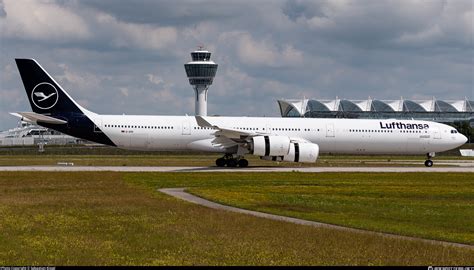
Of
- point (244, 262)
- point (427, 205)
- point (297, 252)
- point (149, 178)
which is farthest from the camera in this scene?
point (149, 178)

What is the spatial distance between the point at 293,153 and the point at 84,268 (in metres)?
32.4

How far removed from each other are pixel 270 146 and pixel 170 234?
90.5ft

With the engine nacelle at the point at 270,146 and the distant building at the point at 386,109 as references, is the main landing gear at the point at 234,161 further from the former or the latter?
the distant building at the point at 386,109

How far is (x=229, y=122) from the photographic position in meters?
46.4

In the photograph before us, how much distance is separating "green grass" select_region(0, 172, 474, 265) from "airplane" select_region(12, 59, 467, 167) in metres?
15.5

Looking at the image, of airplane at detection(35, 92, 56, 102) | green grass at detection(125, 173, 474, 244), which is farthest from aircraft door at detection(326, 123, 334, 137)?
airplane at detection(35, 92, 56, 102)

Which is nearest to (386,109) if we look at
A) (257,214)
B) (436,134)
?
(436,134)

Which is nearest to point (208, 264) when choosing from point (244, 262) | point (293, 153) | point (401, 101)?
point (244, 262)

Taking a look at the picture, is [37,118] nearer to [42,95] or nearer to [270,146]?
[42,95]

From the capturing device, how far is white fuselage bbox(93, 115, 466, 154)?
44844mm

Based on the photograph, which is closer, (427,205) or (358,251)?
(358,251)

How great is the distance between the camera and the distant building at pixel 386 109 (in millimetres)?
143875

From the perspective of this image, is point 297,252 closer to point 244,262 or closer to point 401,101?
point 244,262

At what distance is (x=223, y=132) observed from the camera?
43.2m
